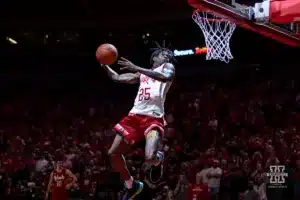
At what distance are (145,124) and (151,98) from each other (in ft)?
1.15

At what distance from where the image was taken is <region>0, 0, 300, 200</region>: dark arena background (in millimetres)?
12648

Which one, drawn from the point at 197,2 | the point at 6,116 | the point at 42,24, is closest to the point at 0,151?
the point at 6,116

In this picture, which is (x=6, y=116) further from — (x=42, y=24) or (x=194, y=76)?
(x=194, y=76)

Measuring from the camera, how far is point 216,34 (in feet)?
33.9

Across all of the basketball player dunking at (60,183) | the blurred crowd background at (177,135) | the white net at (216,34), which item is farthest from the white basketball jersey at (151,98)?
the basketball player dunking at (60,183)

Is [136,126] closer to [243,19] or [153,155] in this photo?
[153,155]

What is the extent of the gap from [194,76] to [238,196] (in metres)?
9.13

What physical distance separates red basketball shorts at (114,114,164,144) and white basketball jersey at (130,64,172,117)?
66 mm

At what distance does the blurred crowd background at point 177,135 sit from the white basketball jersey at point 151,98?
2.58 metres

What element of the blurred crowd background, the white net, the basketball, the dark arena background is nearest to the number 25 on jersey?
the basketball

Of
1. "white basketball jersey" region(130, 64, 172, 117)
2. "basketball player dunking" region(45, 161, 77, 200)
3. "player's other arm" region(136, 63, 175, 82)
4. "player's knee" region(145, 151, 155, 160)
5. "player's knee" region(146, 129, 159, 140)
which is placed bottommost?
"basketball player dunking" region(45, 161, 77, 200)

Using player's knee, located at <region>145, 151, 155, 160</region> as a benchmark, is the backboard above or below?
above

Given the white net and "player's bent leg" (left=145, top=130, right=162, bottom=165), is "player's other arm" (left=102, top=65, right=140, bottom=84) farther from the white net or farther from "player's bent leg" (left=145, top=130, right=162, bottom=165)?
the white net

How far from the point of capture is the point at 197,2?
872 centimetres
